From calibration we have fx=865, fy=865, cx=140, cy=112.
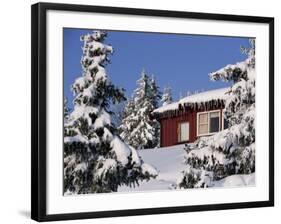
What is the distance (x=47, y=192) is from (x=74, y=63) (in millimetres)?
764

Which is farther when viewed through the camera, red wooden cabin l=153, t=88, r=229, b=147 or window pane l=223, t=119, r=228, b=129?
window pane l=223, t=119, r=228, b=129

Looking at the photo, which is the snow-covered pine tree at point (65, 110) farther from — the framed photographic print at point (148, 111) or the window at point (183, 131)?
the window at point (183, 131)

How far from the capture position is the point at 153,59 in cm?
529

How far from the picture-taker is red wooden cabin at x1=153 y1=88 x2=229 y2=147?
5320mm

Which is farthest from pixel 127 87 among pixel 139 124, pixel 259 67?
pixel 259 67

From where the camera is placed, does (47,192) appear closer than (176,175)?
Yes

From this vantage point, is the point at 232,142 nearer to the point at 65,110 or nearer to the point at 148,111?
the point at 148,111

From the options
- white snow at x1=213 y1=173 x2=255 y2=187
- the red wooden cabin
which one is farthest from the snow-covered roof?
white snow at x1=213 y1=173 x2=255 y2=187

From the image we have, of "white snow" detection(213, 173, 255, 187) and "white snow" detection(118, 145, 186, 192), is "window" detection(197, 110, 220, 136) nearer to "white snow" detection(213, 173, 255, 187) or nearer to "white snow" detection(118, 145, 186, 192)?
"white snow" detection(118, 145, 186, 192)

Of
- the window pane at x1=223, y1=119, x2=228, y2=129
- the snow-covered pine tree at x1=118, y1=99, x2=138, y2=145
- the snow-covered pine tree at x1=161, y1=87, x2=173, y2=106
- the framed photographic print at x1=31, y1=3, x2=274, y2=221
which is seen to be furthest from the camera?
the window pane at x1=223, y1=119, x2=228, y2=129

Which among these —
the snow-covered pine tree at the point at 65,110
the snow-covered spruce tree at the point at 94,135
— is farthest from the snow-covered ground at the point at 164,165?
the snow-covered pine tree at the point at 65,110


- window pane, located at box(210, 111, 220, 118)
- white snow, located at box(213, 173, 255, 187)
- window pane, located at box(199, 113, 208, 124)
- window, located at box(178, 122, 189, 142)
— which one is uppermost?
window pane, located at box(210, 111, 220, 118)

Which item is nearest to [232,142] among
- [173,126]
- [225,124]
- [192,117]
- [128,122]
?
[225,124]

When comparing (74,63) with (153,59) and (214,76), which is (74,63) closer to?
(153,59)
